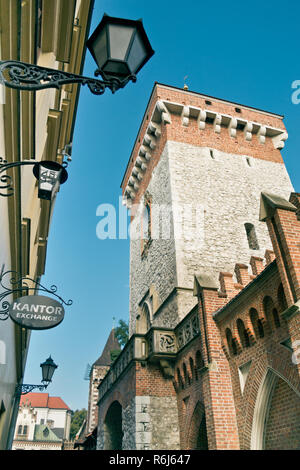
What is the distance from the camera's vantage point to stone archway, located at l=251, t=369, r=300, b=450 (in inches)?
258

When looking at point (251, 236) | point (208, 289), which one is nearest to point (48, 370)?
point (208, 289)

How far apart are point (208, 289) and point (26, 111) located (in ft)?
19.3

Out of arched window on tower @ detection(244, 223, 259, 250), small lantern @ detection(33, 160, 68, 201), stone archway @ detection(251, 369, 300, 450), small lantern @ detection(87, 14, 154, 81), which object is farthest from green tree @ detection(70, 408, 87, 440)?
small lantern @ detection(87, 14, 154, 81)

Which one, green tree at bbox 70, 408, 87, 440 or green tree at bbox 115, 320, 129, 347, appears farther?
green tree at bbox 70, 408, 87, 440

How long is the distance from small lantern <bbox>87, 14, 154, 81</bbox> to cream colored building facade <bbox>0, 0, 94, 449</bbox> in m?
1.09

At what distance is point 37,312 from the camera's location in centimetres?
435

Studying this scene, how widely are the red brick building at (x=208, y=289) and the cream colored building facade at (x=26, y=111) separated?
4.28 m

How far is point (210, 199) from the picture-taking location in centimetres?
1612

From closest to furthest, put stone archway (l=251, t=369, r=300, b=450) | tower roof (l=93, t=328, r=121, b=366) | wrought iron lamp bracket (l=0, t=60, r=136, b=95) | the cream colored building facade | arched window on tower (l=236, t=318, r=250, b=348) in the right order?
1. wrought iron lamp bracket (l=0, t=60, r=136, b=95)
2. the cream colored building facade
3. stone archway (l=251, t=369, r=300, b=450)
4. arched window on tower (l=236, t=318, r=250, b=348)
5. tower roof (l=93, t=328, r=121, b=366)

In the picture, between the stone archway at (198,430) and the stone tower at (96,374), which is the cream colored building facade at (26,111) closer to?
the stone archway at (198,430)

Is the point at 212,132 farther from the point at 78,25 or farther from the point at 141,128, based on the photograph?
the point at 78,25

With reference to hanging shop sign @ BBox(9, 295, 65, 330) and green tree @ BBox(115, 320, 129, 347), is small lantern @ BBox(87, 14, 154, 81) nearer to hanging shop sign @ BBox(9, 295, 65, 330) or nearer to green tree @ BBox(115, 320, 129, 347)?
hanging shop sign @ BBox(9, 295, 65, 330)

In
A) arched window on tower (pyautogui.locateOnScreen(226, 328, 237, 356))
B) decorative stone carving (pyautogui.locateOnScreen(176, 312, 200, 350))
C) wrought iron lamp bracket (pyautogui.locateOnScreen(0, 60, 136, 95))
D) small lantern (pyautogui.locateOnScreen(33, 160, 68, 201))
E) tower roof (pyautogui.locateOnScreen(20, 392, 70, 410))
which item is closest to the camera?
wrought iron lamp bracket (pyautogui.locateOnScreen(0, 60, 136, 95))
